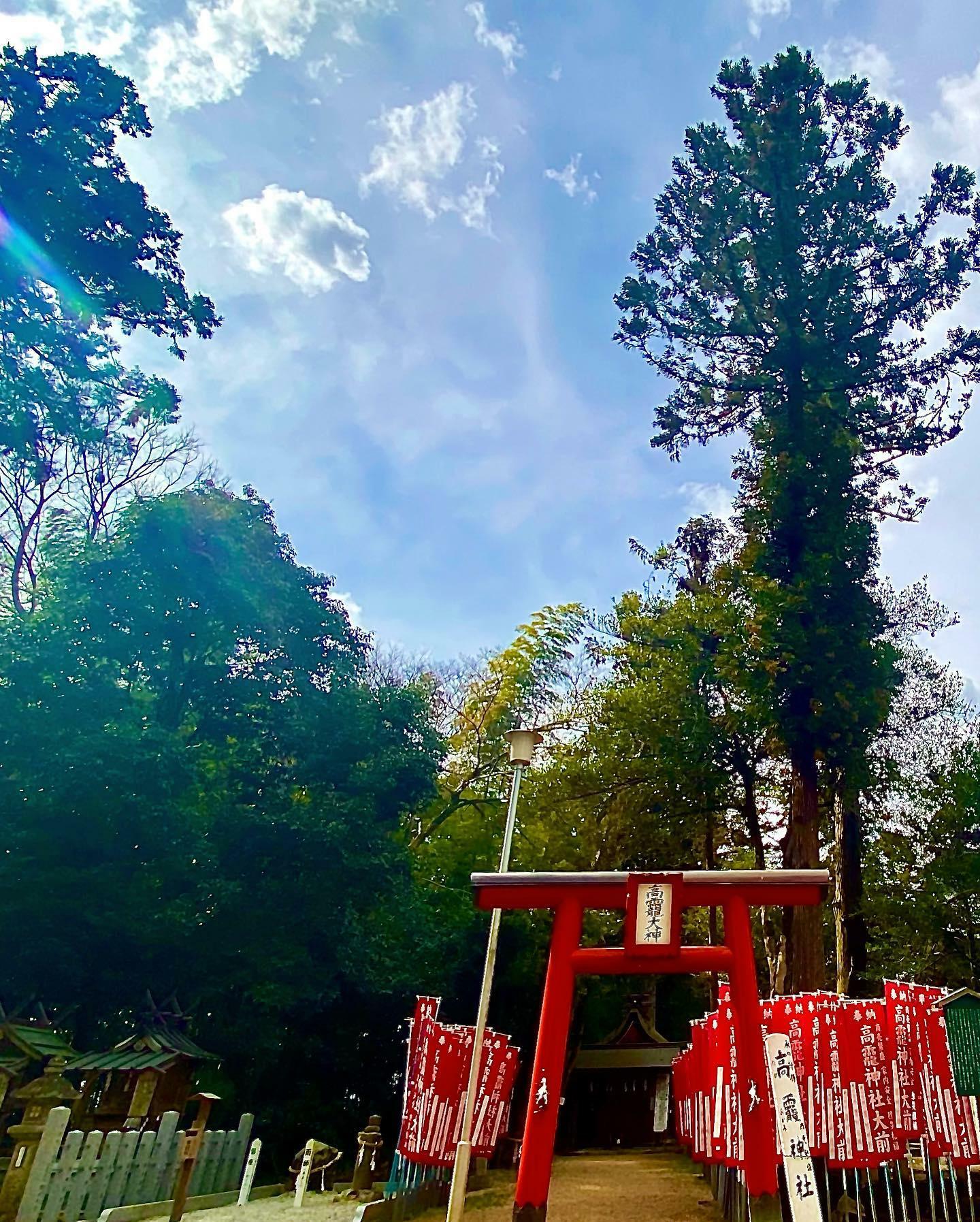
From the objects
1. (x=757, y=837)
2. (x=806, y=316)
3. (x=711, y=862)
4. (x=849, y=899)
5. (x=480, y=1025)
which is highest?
(x=806, y=316)

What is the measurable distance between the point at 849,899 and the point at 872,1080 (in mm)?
10346

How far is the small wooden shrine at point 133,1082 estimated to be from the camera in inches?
367

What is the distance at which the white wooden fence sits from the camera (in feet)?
23.3

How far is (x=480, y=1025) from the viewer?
715 centimetres

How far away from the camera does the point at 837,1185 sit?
24.4 ft

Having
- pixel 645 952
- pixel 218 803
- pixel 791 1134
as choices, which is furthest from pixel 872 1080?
pixel 218 803

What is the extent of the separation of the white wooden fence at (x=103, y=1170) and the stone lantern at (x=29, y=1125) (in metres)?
0.06

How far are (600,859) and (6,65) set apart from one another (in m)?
16.2

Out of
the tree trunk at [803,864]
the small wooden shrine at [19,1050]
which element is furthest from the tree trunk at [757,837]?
the small wooden shrine at [19,1050]

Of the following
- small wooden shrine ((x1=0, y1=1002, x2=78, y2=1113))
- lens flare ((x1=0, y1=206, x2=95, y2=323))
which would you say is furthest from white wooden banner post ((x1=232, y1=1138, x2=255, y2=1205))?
lens flare ((x1=0, y1=206, x2=95, y2=323))

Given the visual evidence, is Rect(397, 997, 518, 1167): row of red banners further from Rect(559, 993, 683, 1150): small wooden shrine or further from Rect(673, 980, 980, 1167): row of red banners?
Rect(559, 993, 683, 1150): small wooden shrine

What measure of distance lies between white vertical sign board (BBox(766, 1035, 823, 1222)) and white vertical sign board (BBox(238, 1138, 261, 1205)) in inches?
286

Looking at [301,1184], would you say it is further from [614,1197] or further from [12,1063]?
[12,1063]

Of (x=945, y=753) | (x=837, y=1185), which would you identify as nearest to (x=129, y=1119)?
(x=837, y=1185)
